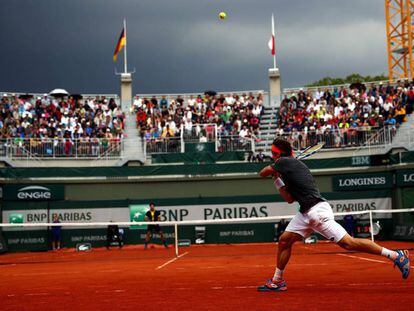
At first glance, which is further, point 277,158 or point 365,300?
point 277,158

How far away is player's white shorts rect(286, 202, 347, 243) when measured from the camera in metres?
8.30

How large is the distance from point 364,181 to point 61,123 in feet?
51.7

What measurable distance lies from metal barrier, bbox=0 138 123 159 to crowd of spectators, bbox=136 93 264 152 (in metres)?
1.84

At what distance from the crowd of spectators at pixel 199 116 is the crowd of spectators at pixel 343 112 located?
1.72 m

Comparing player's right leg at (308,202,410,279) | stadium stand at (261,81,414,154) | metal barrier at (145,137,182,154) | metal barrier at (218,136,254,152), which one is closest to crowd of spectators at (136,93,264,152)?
metal barrier at (145,137,182,154)

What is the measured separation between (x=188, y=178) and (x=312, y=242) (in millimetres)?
6320

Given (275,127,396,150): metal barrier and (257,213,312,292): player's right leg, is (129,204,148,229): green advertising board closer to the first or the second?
(275,127,396,150): metal barrier

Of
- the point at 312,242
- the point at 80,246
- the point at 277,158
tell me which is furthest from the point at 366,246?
the point at 80,246

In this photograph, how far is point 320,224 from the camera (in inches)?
328

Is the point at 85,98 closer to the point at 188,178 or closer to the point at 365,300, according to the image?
the point at 188,178

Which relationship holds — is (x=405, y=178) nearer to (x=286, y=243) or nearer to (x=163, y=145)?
(x=163, y=145)

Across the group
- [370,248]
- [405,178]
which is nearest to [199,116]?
[405,178]

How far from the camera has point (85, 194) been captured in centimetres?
2928

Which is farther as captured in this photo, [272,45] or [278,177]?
[272,45]
